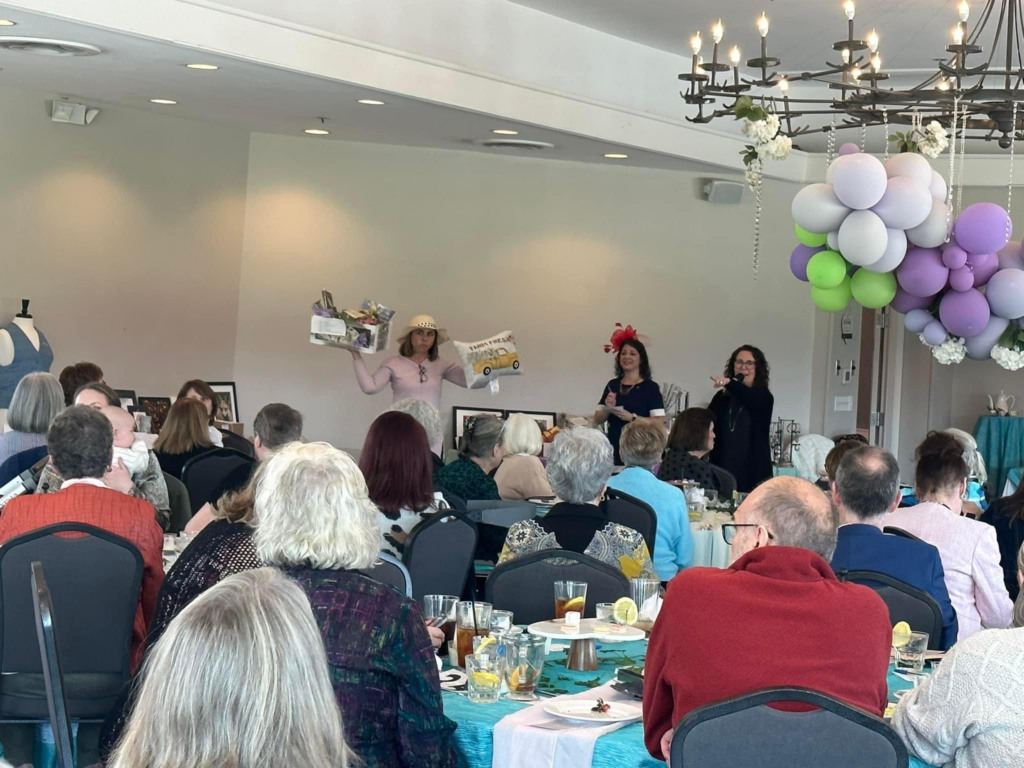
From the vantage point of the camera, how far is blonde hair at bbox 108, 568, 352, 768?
1428 millimetres

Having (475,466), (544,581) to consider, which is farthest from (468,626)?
(475,466)

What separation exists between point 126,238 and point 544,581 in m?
5.97

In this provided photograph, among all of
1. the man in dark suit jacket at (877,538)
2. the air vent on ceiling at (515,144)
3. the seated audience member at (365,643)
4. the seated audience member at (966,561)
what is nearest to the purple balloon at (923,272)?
the seated audience member at (966,561)

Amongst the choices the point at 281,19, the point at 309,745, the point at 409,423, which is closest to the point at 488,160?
the point at 281,19

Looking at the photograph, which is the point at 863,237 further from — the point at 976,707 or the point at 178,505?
the point at 178,505

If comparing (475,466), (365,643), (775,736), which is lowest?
(775,736)

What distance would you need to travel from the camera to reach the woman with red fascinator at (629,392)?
29.4ft

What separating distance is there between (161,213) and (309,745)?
7.96 metres

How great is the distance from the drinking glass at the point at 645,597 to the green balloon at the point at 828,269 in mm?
2235

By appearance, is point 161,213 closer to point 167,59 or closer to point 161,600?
point 167,59

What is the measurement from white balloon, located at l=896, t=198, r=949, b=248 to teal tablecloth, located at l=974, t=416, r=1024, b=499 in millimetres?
6398

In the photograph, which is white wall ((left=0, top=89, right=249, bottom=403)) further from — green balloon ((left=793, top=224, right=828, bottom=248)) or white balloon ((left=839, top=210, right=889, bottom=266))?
white balloon ((left=839, top=210, right=889, bottom=266))

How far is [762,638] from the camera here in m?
2.48

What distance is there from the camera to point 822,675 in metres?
2.48
